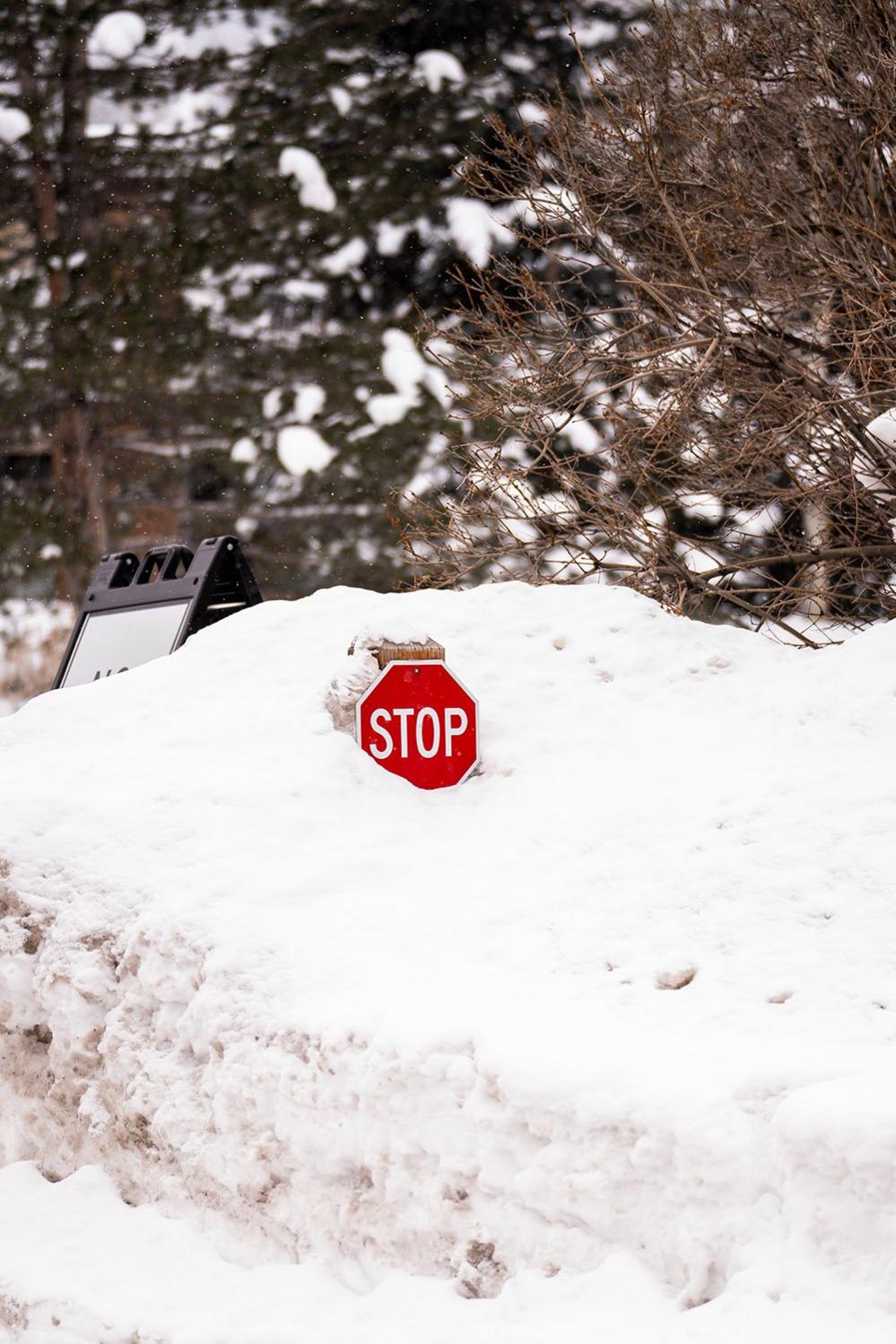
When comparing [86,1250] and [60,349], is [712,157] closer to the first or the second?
[86,1250]

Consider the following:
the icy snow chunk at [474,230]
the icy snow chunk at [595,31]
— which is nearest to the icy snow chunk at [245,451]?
the icy snow chunk at [474,230]

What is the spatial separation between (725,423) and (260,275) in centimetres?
774

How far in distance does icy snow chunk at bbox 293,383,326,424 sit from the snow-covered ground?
25.4 feet

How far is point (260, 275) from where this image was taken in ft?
40.5

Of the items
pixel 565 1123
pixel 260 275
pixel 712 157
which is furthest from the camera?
pixel 260 275

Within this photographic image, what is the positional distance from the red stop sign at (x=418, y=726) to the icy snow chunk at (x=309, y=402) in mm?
8232

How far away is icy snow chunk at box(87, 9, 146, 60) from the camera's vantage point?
12.6m

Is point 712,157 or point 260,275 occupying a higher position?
point 712,157

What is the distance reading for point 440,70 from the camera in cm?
1201

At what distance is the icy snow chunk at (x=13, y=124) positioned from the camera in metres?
12.9

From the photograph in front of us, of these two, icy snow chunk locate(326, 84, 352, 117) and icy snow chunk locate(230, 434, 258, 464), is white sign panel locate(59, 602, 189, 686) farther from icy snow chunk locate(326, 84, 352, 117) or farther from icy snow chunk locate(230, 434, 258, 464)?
icy snow chunk locate(326, 84, 352, 117)

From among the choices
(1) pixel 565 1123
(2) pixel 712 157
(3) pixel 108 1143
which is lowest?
(3) pixel 108 1143

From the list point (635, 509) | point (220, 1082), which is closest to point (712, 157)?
point (635, 509)

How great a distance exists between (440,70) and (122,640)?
815 cm
